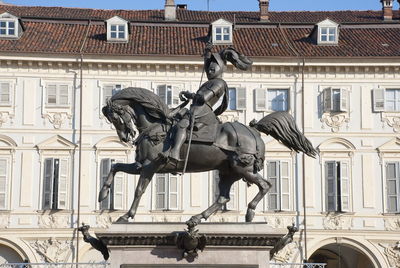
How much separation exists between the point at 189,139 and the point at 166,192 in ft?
86.1

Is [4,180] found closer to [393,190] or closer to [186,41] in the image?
[186,41]

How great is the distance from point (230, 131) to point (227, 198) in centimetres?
118

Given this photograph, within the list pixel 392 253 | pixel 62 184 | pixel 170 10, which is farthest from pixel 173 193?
pixel 170 10

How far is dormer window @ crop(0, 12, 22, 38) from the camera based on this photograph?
1713 inches

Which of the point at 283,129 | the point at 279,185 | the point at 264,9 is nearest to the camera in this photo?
the point at 283,129

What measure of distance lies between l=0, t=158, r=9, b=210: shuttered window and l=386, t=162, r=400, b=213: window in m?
16.9

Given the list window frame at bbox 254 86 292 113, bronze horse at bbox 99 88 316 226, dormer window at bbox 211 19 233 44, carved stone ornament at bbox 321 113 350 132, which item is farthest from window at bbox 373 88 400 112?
bronze horse at bbox 99 88 316 226

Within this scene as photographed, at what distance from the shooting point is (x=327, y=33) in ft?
146

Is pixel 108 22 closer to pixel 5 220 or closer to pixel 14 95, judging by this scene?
pixel 14 95

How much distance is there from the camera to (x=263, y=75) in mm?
42750

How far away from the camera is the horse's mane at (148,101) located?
15.3 metres

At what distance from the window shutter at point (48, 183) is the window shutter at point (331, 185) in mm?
12290

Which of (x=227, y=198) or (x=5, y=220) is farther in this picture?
(x=5, y=220)

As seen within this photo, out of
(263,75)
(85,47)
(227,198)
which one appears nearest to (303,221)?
(263,75)
